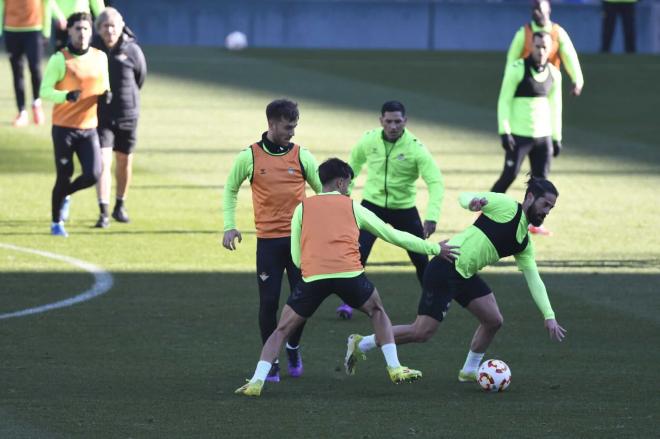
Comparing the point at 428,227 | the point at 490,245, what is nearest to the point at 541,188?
the point at 490,245

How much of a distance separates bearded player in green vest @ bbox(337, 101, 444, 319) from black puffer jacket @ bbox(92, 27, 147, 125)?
5.34 m

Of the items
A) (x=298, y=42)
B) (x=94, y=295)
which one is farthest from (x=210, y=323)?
(x=298, y=42)

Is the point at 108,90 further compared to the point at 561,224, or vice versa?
the point at 561,224

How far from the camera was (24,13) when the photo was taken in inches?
922

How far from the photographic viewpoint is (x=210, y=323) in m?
12.9

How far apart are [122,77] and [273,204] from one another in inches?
300

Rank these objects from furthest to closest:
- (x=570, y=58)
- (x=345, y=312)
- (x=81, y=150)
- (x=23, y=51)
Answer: (x=23, y=51) → (x=570, y=58) → (x=81, y=150) → (x=345, y=312)

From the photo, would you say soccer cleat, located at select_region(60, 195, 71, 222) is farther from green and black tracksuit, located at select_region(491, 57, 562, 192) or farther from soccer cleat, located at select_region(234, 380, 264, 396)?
soccer cleat, located at select_region(234, 380, 264, 396)

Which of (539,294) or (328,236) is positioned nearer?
(328,236)

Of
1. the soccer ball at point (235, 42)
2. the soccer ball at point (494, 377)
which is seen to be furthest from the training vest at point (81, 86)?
the soccer ball at point (235, 42)

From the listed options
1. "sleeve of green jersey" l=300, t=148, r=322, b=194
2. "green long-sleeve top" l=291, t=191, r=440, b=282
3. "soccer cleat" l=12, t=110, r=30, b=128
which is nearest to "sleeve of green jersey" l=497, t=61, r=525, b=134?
"sleeve of green jersey" l=300, t=148, r=322, b=194

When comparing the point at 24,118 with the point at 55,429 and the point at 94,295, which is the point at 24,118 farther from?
the point at 55,429

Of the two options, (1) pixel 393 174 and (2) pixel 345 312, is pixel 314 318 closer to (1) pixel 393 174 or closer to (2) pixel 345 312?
(2) pixel 345 312

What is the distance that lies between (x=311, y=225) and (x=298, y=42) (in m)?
32.0
